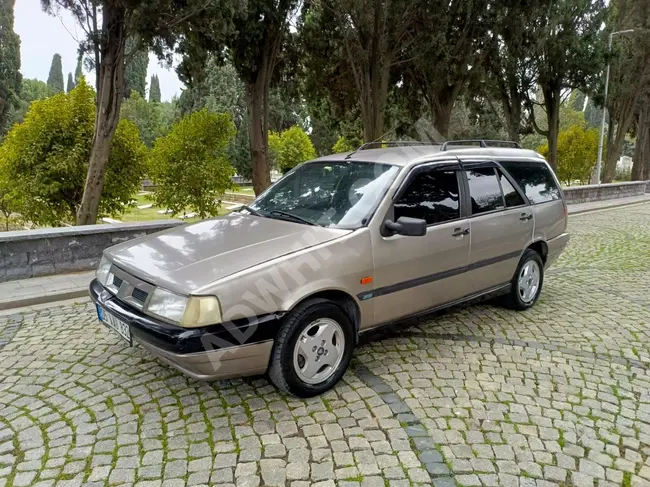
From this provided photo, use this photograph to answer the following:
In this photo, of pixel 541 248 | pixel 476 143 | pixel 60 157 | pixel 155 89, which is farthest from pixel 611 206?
pixel 155 89

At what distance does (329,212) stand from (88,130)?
22.7 ft

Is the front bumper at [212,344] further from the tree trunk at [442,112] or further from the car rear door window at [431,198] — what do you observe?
the tree trunk at [442,112]

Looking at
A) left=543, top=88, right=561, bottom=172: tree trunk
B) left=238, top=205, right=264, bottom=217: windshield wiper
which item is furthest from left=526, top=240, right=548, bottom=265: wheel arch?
left=543, top=88, right=561, bottom=172: tree trunk

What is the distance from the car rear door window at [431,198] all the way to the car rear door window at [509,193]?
0.80 meters

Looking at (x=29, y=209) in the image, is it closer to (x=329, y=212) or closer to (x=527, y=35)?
(x=329, y=212)

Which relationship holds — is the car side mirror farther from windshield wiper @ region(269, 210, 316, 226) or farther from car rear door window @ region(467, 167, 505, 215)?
car rear door window @ region(467, 167, 505, 215)

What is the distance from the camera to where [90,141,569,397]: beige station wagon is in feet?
9.50

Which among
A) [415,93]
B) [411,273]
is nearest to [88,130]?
[411,273]

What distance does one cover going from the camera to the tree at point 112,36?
7453mm

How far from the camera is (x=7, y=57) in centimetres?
2914

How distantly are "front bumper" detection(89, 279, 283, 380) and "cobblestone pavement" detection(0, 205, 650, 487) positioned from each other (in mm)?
377

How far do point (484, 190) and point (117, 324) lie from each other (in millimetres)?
3468

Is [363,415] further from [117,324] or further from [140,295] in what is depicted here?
[117,324]

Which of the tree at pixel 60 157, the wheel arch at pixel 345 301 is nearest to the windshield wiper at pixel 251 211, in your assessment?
the wheel arch at pixel 345 301
